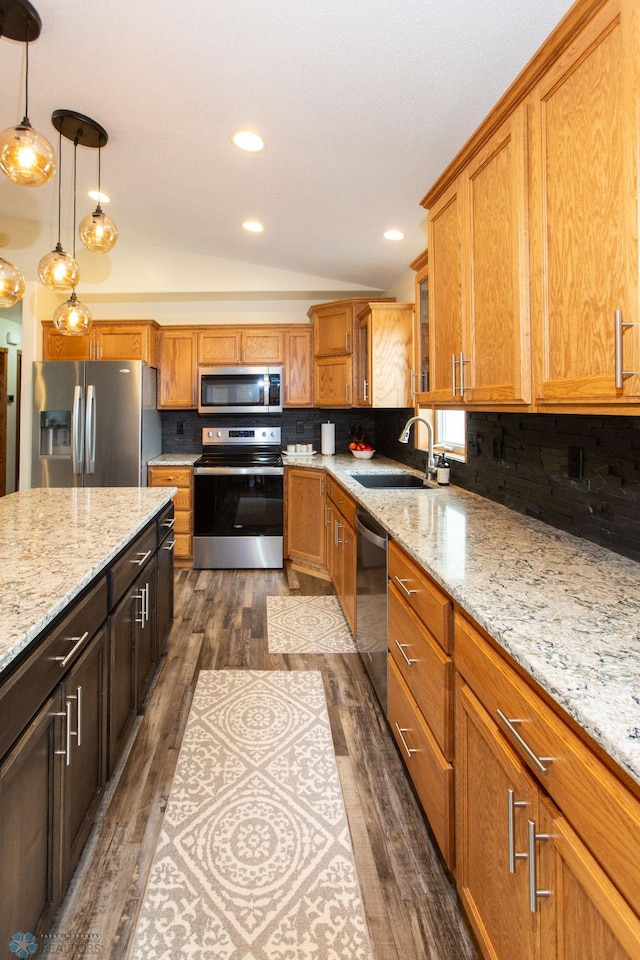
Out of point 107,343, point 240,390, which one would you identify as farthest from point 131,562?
point 107,343

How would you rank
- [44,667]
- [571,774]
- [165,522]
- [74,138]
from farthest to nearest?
[74,138] → [165,522] → [44,667] → [571,774]

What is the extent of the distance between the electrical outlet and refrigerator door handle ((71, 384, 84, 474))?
12.3ft

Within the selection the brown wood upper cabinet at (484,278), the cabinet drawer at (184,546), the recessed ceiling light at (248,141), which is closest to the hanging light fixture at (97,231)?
the recessed ceiling light at (248,141)

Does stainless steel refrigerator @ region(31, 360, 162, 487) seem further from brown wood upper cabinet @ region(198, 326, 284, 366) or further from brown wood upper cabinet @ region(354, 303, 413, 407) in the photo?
brown wood upper cabinet @ region(354, 303, 413, 407)

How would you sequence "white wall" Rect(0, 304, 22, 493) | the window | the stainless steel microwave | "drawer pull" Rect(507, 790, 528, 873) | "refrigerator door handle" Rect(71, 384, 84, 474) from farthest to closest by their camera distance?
"white wall" Rect(0, 304, 22, 493) → the stainless steel microwave → "refrigerator door handle" Rect(71, 384, 84, 474) → the window → "drawer pull" Rect(507, 790, 528, 873)

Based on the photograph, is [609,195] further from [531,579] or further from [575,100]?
[531,579]

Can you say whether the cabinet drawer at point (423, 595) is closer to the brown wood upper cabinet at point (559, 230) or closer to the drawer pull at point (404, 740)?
the drawer pull at point (404, 740)

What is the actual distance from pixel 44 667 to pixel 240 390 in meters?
3.80

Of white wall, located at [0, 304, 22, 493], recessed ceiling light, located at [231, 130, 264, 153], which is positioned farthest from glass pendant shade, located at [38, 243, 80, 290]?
white wall, located at [0, 304, 22, 493]

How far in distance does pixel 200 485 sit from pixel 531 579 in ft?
11.1

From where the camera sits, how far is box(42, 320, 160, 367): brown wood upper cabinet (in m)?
4.58

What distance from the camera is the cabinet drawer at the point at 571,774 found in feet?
2.04

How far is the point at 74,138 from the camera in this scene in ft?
9.01

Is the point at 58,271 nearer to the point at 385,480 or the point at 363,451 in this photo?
the point at 385,480
